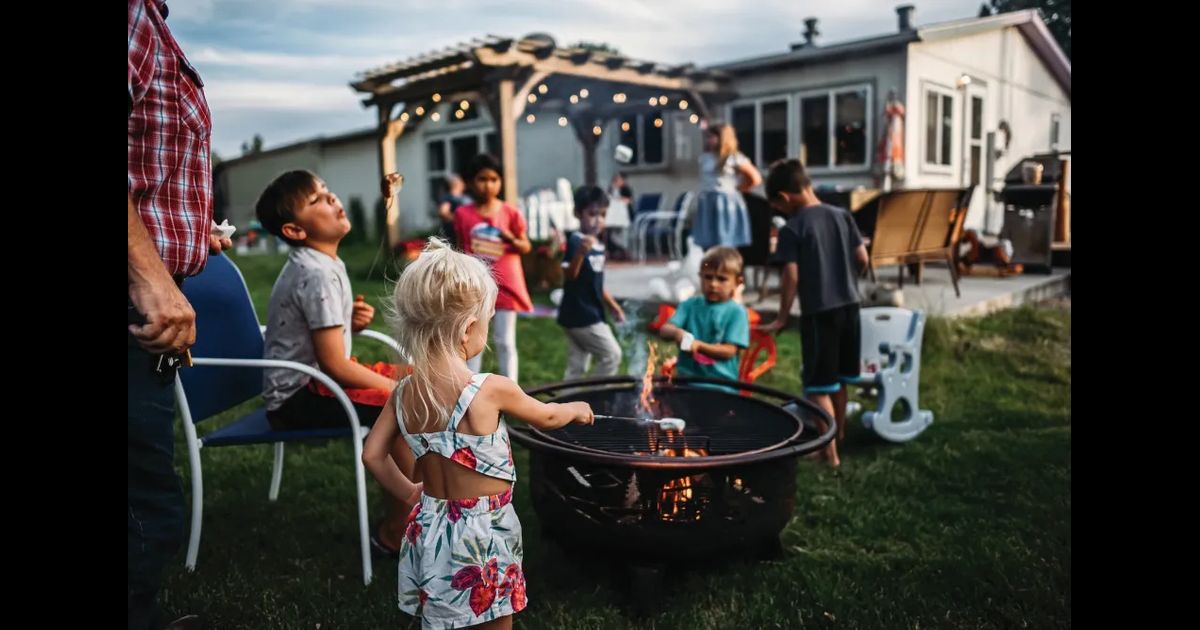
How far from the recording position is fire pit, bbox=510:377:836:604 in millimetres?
2441

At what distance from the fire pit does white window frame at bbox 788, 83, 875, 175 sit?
32.2 ft

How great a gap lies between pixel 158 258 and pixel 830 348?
10.1 feet

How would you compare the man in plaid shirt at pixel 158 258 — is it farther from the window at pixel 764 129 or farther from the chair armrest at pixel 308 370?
the window at pixel 764 129

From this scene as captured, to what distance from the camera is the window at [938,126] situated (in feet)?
39.9

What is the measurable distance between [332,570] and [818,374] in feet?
7.86

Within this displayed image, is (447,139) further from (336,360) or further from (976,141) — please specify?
(336,360)

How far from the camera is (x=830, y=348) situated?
393 centimetres

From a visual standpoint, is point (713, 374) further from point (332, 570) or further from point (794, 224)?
point (332, 570)

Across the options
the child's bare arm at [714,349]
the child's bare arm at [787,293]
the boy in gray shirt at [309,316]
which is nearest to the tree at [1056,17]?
the child's bare arm at [787,293]

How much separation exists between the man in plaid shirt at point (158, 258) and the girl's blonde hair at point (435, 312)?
46cm

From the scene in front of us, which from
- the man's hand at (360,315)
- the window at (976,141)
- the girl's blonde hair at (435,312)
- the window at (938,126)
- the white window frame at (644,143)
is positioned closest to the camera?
the girl's blonde hair at (435,312)

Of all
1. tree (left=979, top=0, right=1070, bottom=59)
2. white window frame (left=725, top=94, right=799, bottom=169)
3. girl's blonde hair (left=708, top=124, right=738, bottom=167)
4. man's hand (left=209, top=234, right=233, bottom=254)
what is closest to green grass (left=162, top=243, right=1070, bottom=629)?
man's hand (left=209, top=234, right=233, bottom=254)

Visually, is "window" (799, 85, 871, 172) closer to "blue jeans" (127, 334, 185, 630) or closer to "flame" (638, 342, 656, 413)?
"flame" (638, 342, 656, 413)
